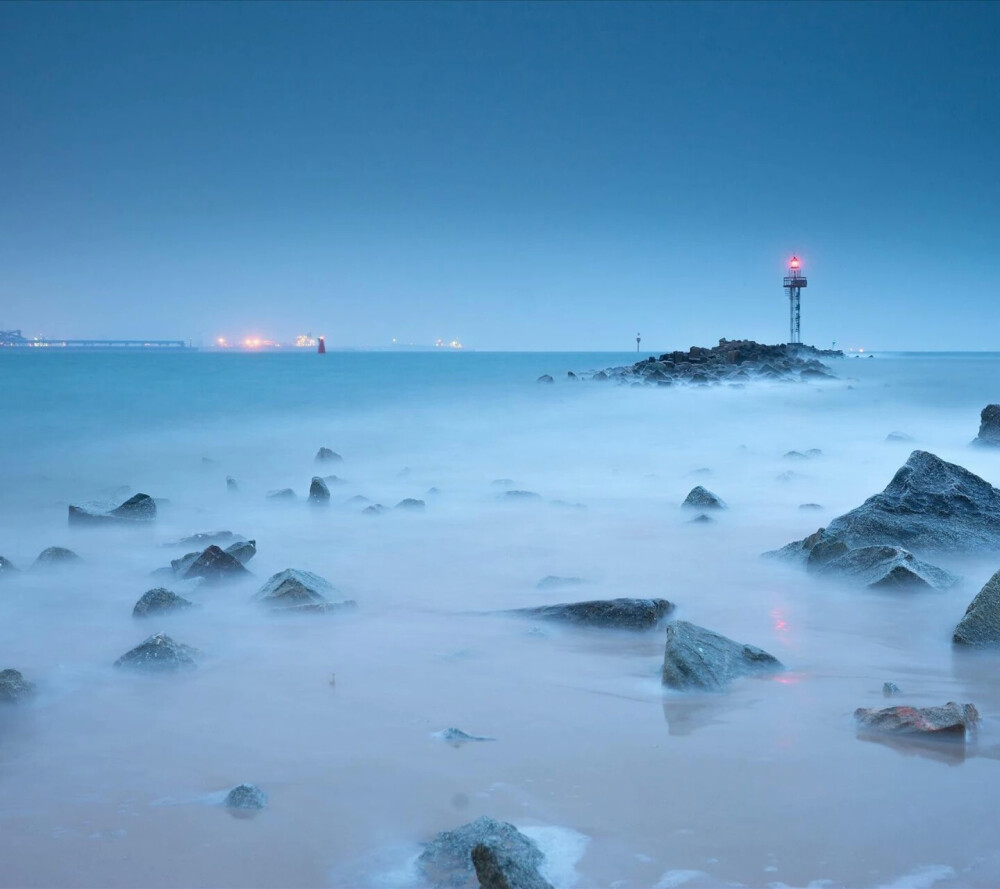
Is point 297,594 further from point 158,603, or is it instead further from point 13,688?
point 13,688

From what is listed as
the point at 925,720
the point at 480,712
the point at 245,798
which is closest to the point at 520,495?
the point at 480,712

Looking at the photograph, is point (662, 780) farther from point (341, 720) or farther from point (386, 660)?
point (386, 660)

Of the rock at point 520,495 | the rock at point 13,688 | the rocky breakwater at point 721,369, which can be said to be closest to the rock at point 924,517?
the rock at point 520,495

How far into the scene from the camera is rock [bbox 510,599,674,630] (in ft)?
13.5

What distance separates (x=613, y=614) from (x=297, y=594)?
5.30 feet

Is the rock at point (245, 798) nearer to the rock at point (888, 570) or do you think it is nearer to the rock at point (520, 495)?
the rock at point (888, 570)

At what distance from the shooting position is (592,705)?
10.6ft

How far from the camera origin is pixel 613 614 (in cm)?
414

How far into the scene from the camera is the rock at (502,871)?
1977mm

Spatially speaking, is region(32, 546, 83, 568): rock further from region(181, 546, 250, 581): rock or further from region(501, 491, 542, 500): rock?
region(501, 491, 542, 500): rock

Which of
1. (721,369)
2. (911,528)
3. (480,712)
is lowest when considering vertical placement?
(480,712)

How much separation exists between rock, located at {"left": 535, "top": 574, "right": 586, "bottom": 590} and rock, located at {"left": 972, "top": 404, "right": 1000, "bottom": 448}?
27.2 feet

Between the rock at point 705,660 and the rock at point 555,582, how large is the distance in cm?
148

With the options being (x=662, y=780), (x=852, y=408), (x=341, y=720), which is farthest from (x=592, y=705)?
(x=852, y=408)
